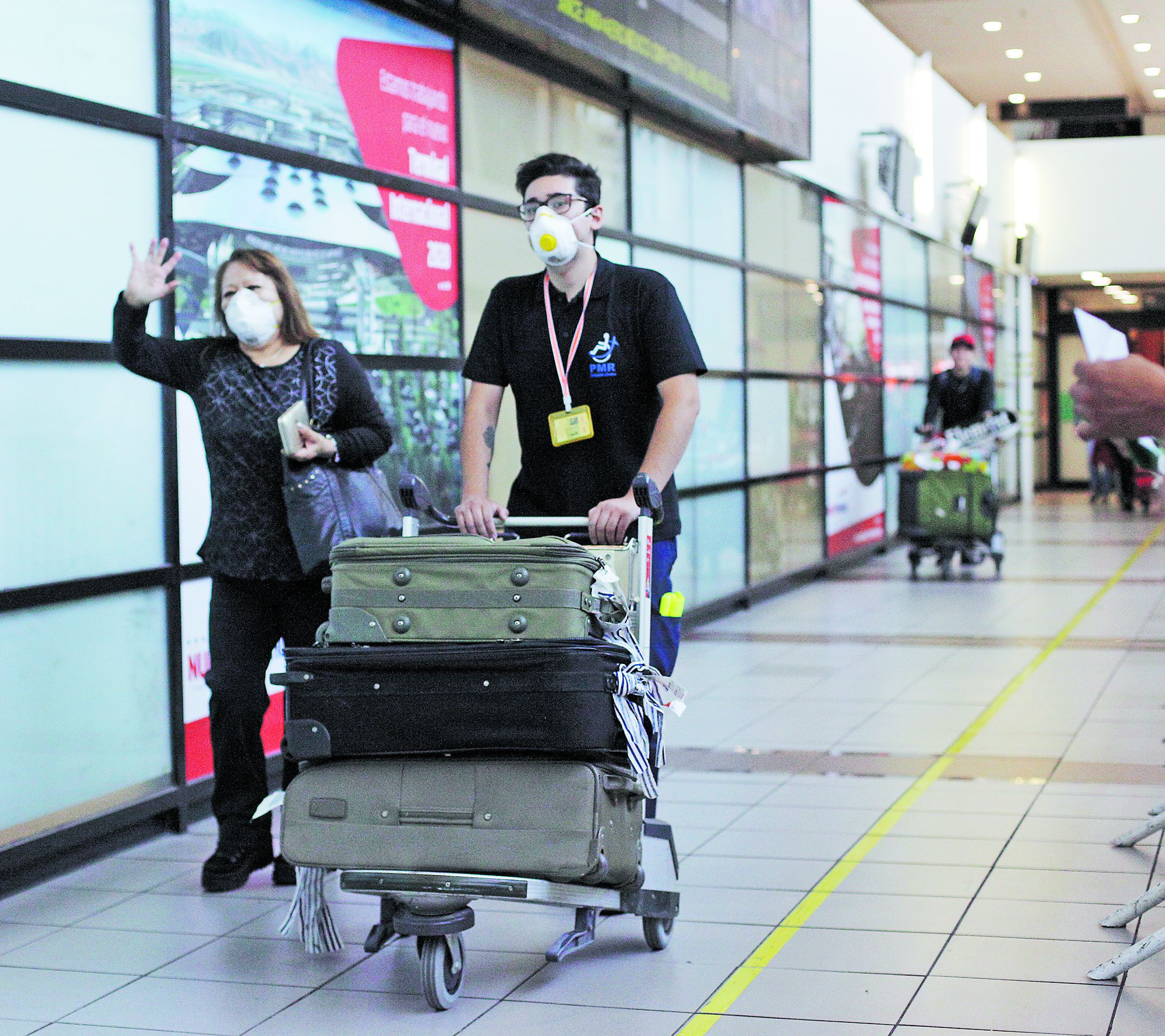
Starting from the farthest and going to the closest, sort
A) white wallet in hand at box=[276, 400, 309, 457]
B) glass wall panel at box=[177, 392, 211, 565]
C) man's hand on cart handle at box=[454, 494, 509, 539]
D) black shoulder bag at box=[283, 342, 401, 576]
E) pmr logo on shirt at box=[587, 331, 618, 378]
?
glass wall panel at box=[177, 392, 211, 565] → black shoulder bag at box=[283, 342, 401, 576] → white wallet in hand at box=[276, 400, 309, 457] → pmr logo on shirt at box=[587, 331, 618, 378] → man's hand on cart handle at box=[454, 494, 509, 539]

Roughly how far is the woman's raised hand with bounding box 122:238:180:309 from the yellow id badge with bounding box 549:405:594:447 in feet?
3.91

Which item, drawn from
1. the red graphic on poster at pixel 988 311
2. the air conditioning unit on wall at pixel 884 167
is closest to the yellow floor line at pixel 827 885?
the air conditioning unit on wall at pixel 884 167

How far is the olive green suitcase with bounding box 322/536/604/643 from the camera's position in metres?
3.27

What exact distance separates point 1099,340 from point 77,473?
118 inches

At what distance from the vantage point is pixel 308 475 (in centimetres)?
430

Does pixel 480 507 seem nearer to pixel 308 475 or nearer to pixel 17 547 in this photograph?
pixel 308 475

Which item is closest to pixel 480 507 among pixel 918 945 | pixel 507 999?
pixel 507 999

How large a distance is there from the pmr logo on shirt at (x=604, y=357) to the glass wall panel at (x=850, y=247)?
10.2m

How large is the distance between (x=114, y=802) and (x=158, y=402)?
4.23ft

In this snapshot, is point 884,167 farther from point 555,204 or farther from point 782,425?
point 555,204

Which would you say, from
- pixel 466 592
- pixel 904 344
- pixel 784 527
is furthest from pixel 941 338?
→ pixel 466 592

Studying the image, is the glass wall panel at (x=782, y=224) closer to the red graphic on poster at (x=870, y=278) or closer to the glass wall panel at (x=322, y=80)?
the red graphic on poster at (x=870, y=278)

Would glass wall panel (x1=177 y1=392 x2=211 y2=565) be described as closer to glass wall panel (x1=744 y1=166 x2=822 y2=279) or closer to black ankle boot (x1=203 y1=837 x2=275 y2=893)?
black ankle boot (x1=203 y1=837 x2=275 y2=893)

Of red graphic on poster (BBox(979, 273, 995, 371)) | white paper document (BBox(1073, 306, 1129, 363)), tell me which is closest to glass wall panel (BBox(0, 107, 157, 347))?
white paper document (BBox(1073, 306, 1129, 363))
